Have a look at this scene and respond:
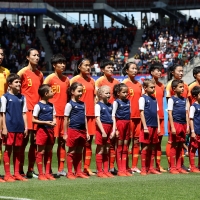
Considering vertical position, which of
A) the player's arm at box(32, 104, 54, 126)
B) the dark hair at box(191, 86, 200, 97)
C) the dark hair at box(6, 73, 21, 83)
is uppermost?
the dark hair at box(6, 73, 21, 83)

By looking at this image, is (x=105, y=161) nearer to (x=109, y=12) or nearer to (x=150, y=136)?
(x=150, y=136)

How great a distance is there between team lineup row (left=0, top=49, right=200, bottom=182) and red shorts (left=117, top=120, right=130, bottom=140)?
19 millimetres

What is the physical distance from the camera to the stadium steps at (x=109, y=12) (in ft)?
177

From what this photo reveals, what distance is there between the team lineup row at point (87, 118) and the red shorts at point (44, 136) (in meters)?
0.02

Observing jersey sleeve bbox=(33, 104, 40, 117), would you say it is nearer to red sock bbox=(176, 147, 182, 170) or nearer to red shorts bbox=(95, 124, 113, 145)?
red shorts bbox=(95, 124, 113, 145)

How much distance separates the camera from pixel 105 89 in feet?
43.1

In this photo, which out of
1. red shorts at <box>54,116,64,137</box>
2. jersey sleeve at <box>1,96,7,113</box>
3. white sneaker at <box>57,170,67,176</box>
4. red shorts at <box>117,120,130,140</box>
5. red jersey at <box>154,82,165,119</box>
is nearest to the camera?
jersey sleeve at <box>1,96,7,113</box>

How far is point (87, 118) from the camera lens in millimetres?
14031

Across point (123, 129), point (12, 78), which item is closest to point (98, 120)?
point (123, 129)

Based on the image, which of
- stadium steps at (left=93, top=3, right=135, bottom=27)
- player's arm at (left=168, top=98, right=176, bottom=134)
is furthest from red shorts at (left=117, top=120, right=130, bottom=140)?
stadium steps at (left=93, top=3, right=135, bottom=27)

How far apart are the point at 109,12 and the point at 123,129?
4113cm

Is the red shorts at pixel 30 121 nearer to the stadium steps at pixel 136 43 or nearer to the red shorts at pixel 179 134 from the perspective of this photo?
the red shorts at pixel 179 134

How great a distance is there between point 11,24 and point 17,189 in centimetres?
3950

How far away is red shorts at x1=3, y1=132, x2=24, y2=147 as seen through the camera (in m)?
12.3
